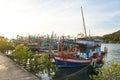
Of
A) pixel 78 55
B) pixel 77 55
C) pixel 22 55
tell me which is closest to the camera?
pixel 22 55

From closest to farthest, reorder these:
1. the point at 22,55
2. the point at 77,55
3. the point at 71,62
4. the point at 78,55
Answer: the point at 22,55
the point at 71,62
the point at 77,55
the point at 78,55

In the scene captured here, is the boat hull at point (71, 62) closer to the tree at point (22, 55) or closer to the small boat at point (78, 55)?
the small boat at point (78, 55)

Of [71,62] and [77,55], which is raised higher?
[77,55]

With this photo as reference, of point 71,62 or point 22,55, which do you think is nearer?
point 22,55

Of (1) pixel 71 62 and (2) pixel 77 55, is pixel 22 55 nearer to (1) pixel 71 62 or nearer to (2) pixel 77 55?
(1) pixel 71 62

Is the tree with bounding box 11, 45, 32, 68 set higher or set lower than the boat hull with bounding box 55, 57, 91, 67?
higher

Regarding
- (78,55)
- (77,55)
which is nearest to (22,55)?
(77,55)

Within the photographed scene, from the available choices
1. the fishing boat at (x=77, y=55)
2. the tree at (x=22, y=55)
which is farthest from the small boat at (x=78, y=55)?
the tree at (x=22, y=55)

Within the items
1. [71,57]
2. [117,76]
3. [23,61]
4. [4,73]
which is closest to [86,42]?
[71,57]

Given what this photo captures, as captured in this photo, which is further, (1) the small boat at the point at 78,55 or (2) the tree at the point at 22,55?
(1) the small boat at the point at 78,55

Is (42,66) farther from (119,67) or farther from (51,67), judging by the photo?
(119,67)

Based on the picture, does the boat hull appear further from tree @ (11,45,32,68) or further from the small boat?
tree @ (11,45,32,68)

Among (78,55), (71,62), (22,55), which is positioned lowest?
(71,62)

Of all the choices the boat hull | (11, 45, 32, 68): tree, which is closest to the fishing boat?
the boat hull
